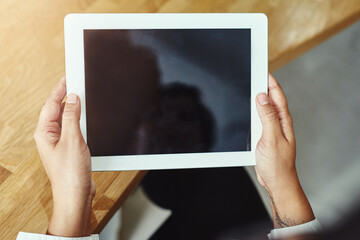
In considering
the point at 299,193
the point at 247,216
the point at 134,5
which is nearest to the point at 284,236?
the point at 299,193

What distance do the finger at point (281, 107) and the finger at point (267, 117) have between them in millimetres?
31

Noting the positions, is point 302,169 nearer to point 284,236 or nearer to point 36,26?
point 284,236

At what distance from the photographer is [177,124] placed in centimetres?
46

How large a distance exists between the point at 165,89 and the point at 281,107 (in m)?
0.20

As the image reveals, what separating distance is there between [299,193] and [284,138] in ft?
0.32

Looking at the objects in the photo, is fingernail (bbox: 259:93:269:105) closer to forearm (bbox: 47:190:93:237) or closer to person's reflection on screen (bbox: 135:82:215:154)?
person's reflection on screen (bbox: 135:82:215:154)

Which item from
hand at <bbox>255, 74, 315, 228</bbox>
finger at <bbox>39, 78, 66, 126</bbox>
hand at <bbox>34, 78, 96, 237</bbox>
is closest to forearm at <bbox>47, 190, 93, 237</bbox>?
hand at <bbox>34, 78, 96, 237</bbox>

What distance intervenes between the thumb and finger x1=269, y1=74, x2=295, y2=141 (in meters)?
0.32

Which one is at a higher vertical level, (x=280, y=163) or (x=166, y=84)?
(x=166, y=84)

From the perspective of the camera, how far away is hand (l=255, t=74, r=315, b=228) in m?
0.47

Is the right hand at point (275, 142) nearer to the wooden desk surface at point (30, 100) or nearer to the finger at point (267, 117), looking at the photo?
the finger at point (267, 117)

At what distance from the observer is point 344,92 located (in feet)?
2.38

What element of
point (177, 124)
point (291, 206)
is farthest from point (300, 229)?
point (177, 124)

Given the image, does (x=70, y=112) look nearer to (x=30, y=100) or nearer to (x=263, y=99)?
(x=30, y=100)
